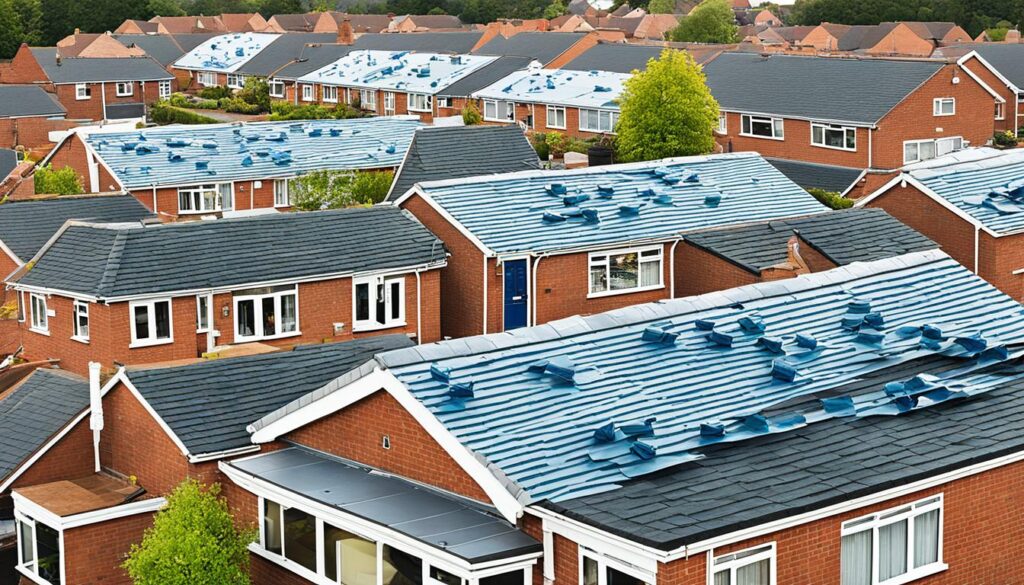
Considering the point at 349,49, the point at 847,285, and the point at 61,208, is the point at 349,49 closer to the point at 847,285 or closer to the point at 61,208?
the point at 61,208

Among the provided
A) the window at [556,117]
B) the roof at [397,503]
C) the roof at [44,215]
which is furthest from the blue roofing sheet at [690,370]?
the window at [556,117]

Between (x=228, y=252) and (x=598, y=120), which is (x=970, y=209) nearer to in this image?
(x=228, y=252)

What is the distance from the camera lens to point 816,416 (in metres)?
19.5

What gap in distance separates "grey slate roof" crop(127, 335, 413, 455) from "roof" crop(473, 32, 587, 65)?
62680 millimetres

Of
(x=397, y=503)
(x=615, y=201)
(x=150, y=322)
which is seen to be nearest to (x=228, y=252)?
(x=150, y=322)

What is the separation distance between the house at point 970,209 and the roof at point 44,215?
20.3 m

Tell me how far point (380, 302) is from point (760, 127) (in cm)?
3388

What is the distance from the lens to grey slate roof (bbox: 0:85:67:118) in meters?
72.9

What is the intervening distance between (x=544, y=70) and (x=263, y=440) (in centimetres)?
5956

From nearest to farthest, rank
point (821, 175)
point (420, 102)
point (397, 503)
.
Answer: point (397, 503)
point (821, 175)
point (420, 102)

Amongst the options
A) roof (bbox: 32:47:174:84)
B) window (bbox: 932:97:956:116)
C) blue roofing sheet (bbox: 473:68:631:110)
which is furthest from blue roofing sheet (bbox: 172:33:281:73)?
window (bbox: 932:97:956:116)

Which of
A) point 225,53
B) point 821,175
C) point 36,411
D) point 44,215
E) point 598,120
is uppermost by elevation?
point 225,53

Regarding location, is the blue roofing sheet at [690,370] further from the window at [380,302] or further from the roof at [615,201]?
the window at [380,302]

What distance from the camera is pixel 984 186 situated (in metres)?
37.5
